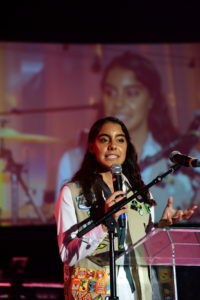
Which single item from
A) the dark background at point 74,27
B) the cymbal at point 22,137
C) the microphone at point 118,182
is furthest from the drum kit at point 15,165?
the microphone at point 118,182

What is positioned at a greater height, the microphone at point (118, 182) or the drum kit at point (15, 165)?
the drum kit at point (15, 165)

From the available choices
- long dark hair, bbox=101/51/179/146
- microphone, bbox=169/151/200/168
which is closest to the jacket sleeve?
microphone, bbox=169/151/200/168

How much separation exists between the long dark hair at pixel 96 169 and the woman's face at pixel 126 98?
276 centimetres

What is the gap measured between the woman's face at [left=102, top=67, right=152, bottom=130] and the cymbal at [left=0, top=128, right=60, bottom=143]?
752mm

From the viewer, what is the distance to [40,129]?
17.7 ft

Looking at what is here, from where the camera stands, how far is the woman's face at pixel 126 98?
5.40m

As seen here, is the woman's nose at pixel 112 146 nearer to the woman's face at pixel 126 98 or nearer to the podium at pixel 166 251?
the podium at pixel 166 251

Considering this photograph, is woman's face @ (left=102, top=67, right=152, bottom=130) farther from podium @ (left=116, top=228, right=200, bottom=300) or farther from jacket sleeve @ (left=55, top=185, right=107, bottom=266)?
podium @ (left=116, top=228, right=200, bottom=300)

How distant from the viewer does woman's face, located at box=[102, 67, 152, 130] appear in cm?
540

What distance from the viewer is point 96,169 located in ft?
8.13

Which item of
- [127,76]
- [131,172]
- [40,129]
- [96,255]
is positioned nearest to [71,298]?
[96,255]

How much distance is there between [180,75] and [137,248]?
4102mm

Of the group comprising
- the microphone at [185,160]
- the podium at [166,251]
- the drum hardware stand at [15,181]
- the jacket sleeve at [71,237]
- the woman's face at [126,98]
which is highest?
the woman's face at [126,98]

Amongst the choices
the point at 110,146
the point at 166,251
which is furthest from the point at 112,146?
the point at 166,251
